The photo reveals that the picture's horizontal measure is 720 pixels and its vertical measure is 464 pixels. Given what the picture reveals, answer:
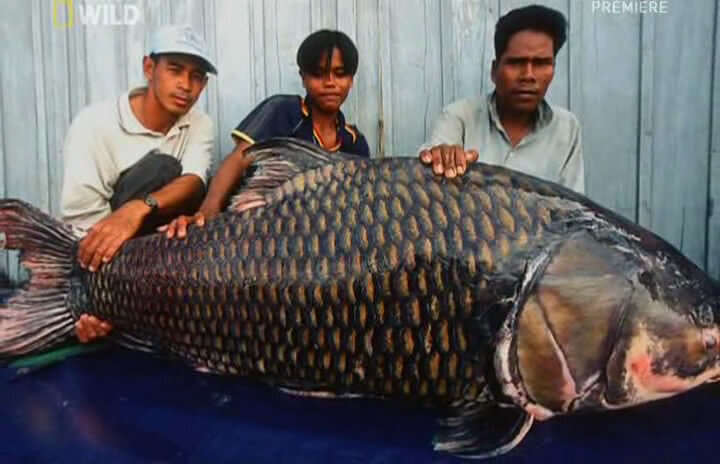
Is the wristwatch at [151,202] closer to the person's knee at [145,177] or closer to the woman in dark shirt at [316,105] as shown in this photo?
the person's knee at [145,177]

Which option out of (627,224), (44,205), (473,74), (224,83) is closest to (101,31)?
(224,83)

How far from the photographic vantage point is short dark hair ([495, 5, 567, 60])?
8.66 feet

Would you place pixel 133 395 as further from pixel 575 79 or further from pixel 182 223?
pixel 575 79

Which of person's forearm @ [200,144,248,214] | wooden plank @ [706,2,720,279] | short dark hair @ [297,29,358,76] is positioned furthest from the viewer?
wooden plank @ [706,2,720,279]

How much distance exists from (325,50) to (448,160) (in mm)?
1321

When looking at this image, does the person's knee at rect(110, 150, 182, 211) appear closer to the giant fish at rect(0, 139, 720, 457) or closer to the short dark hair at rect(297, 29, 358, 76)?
the short dark hair at rect(297, 29, 358, 76)

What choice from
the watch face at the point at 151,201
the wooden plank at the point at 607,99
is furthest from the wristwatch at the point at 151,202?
the wooden plank at the point at 607,99

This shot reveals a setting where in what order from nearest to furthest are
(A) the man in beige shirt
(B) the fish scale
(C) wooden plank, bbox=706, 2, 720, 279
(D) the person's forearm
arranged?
(B) the fish scale → (D) the person's forearm → (A) the man in beige shirt → (C) wooden plank, bbox=706, 2, 720, 279

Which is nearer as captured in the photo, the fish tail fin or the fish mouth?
the fish mouth

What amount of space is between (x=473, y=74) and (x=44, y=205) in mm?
2312

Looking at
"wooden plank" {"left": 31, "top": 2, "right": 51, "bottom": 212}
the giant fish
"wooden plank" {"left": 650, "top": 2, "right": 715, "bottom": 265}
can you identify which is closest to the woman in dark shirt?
the giant fish

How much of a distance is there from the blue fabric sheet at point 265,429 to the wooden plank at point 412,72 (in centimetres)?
188

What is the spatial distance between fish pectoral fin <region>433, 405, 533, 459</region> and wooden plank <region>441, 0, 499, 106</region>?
2.17m

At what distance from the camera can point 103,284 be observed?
196cm
